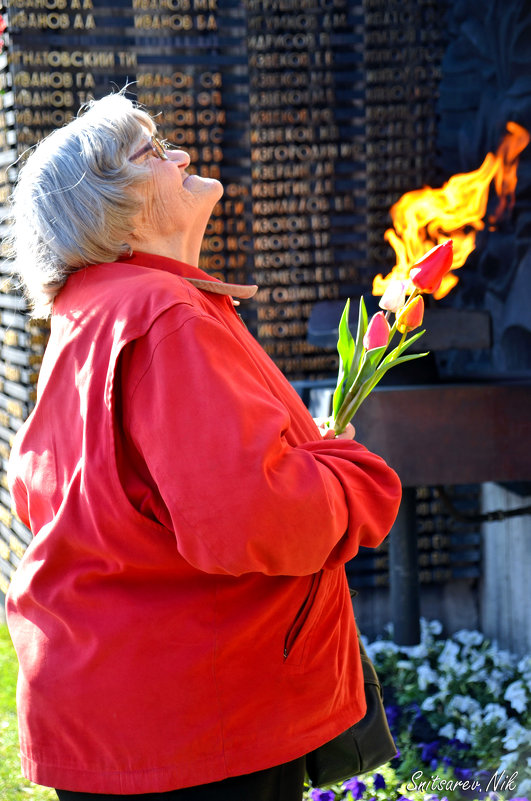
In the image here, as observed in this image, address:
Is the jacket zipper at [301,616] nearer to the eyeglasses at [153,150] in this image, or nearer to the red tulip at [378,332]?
the red tulip at [378,332]

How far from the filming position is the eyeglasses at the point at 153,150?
5.24 ft

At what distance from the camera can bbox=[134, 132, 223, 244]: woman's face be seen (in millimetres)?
1602

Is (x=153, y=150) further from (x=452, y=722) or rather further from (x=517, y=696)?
(x=517, y=696)

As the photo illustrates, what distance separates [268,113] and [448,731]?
8.58ft

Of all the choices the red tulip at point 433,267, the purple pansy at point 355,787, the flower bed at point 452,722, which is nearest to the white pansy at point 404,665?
the flower bed at point 452,722

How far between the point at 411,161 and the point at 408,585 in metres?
1.87

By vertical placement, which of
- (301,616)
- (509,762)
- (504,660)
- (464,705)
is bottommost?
(504,660)

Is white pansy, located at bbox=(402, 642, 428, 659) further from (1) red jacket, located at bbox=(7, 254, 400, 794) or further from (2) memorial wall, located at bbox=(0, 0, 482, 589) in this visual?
(1) red jacket, located at bbox=(7, 254, 400, 794)

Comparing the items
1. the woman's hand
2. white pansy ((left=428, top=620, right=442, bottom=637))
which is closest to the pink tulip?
the woman's hand

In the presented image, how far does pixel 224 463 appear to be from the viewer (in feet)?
4.29

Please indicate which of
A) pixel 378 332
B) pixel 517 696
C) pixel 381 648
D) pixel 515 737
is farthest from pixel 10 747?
pixel 378 332

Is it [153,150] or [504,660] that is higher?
[153,150]

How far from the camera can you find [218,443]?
4.29 feet

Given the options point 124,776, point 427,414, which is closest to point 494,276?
point 427,414
